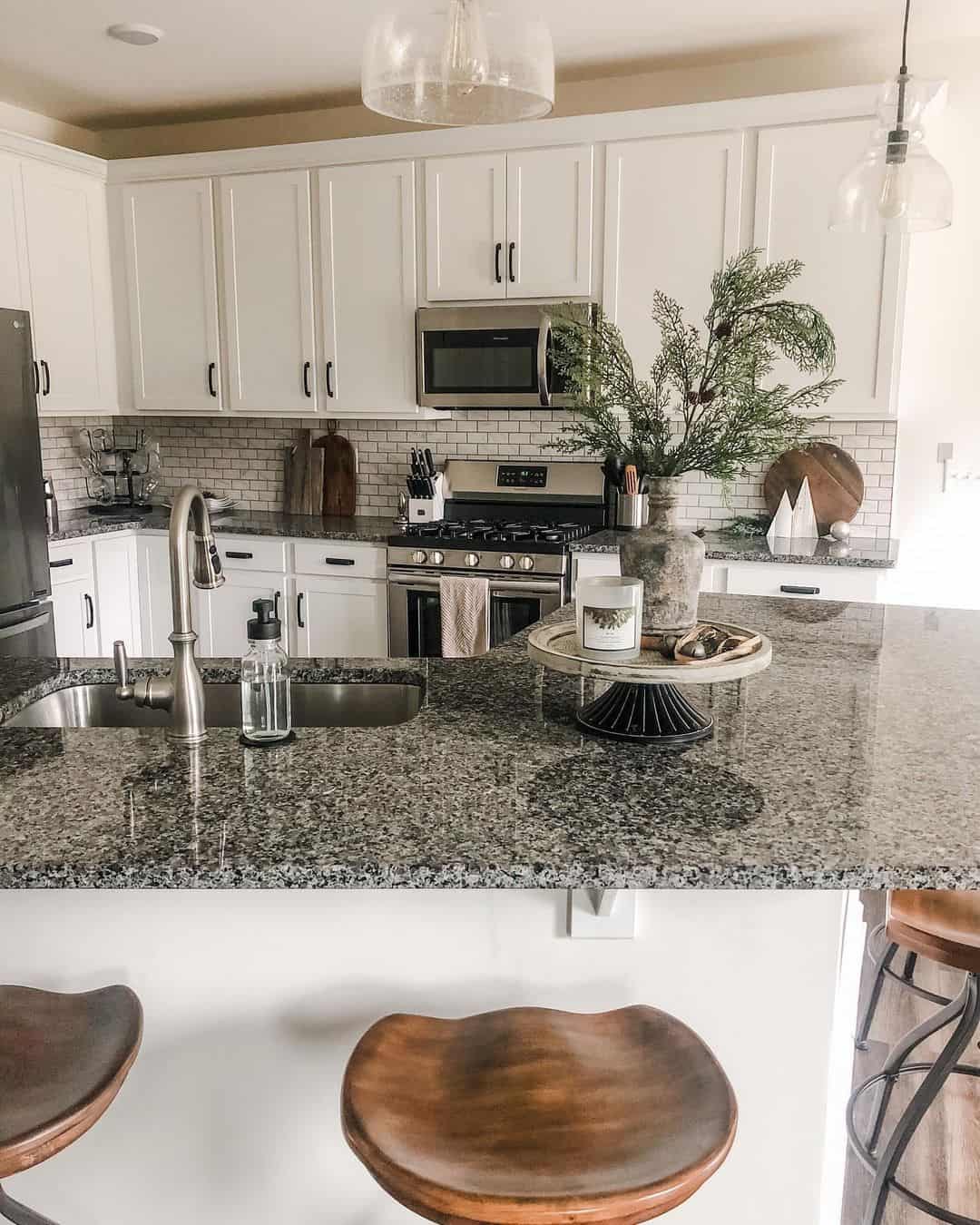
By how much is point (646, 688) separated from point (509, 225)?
9.65 feet

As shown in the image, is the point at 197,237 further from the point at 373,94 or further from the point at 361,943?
the point at 361,943

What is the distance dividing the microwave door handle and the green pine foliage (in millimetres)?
2382

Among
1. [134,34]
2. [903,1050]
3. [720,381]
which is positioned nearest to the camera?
[720,381]

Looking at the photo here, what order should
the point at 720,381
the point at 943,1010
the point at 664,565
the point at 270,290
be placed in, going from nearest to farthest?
the point at 720,381, the point at 664,565, the point at 943,1010, the point at 270,290

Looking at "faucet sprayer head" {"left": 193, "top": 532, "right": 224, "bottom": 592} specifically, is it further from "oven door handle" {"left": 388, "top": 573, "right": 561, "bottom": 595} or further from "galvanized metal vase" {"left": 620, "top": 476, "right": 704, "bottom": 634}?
"oven door handle" {"left": 388, "top": 573, "right": 561, "bottom": 595}

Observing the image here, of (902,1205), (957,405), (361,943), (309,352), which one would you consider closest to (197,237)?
(309,352)

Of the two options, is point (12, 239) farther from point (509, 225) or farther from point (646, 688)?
point (646, 688)

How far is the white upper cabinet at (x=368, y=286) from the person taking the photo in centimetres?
430

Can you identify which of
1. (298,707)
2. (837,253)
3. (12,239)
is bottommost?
(298,707)

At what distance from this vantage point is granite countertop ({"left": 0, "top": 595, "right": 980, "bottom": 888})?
1198 millimetres

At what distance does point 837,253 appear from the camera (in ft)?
12.2

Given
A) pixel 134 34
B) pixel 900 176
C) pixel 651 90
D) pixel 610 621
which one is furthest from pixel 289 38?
pixel 610 621

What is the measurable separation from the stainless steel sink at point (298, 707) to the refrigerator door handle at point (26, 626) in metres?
1.95

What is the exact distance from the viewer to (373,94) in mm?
1666
